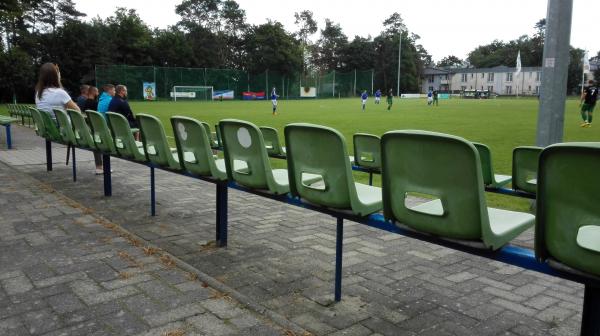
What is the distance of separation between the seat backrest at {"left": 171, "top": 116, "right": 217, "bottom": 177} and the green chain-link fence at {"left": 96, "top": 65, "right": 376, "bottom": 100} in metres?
45.2

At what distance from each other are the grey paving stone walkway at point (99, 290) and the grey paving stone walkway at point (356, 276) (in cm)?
28

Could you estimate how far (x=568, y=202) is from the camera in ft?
6.06

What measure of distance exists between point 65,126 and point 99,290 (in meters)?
4.35

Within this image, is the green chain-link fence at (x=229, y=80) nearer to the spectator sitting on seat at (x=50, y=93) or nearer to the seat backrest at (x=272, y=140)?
the spectator sitting on seat at (x=50, y=93)

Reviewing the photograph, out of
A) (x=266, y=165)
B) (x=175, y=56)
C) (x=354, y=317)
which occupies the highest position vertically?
(x=175, y=56)

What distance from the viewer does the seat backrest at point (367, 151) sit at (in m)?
4.84

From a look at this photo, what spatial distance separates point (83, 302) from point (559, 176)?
2689 millimetres

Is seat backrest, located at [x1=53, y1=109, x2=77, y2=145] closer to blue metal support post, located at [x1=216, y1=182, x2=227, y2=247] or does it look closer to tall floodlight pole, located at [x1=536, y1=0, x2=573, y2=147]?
blue metal support post, located at [x1=216, y1=182, x2=227, y2=247]

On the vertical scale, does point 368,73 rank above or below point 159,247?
above

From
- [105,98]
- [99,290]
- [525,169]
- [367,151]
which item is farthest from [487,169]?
[105,98]

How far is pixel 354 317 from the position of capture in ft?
9.77

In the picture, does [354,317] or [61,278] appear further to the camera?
[61,278]

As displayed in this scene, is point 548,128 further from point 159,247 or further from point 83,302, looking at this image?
point 83,302

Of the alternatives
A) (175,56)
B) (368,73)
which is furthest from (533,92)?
(175,56)
